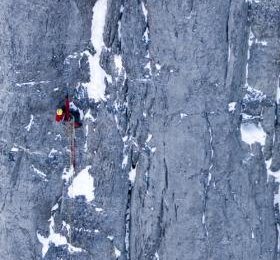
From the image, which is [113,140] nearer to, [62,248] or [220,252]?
[62,248]

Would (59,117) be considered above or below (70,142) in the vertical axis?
above

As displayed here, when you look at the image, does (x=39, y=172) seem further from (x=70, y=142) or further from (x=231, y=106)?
(x=231, y=106)

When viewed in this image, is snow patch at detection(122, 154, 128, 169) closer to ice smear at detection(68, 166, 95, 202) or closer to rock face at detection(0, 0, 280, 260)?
rock face at detection(0, 0, 280, 260)

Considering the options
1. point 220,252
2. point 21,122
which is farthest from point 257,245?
point 21,122

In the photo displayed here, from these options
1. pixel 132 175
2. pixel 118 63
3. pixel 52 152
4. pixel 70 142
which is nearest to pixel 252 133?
pixel 132 175

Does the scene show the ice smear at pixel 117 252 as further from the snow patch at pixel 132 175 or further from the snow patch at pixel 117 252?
the snow patch at pixel 132 175

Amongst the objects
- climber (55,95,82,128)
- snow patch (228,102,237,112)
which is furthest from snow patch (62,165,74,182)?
snow patch (228,102,237,112)
